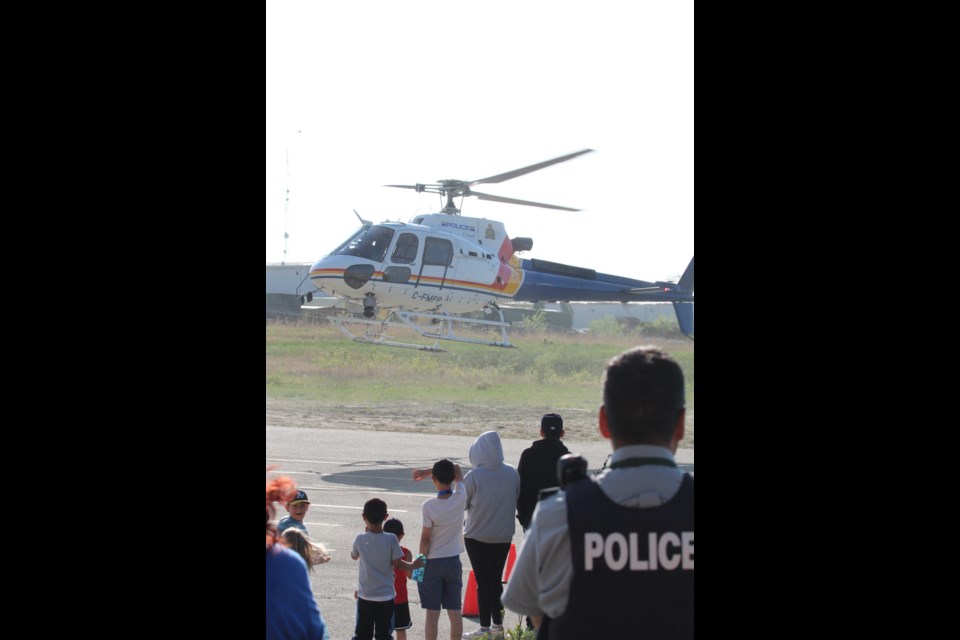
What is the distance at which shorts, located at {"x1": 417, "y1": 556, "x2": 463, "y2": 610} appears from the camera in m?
6.03

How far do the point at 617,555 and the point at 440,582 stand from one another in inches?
161

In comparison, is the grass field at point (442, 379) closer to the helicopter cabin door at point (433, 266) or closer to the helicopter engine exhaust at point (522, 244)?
the helicopter engine exhaust at point (522, 244)

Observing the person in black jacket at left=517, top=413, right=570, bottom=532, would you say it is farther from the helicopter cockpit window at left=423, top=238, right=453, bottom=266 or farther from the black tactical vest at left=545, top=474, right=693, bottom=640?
the helicopter cockpit window at left=423, top=238, right=453, bottom=266

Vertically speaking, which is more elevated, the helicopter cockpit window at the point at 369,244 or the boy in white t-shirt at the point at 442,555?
the helicopter cockpit window at the point at 369,244

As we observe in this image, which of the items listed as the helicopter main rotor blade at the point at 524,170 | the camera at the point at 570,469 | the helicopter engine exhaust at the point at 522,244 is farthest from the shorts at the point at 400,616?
the helicopter engine exhaust at the point at 522,244

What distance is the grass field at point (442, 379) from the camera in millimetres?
27375

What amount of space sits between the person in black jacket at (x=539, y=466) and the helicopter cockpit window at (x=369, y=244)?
13.0 m

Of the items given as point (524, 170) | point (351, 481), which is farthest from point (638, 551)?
point (524, 170)

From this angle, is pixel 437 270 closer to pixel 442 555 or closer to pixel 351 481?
pixel 351 481

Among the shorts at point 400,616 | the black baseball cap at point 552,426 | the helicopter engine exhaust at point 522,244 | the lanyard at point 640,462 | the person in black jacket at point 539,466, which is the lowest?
the shorts at point 400,616

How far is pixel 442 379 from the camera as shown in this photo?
3319 cm
